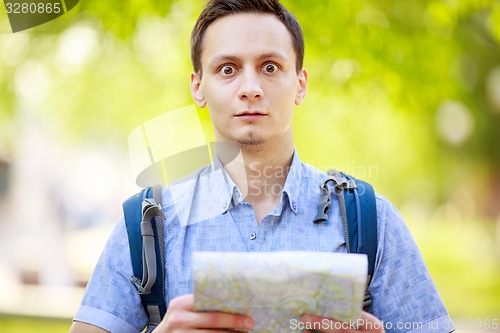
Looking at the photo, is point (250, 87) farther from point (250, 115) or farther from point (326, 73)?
point (326, 73)

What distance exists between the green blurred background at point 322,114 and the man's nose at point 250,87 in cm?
306

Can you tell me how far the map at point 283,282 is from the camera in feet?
5.61

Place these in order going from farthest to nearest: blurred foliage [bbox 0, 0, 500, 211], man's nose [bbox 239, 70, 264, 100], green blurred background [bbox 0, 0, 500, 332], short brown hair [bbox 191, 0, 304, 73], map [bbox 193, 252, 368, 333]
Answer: green blurred background [bbox 0, 0, 500, 332] → blurred foliage [bbox 0, 0, 500, 211] → short brown hair [bbox 191, 0, 304, 73] → man's nose [bbox 239, 70, 264, 100] → map [bbox 193, 252, 368, 333]

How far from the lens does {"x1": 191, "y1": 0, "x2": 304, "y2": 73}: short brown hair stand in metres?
2.34

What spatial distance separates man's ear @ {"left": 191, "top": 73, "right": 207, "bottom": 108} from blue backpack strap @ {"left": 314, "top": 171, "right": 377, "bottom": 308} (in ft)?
1.77

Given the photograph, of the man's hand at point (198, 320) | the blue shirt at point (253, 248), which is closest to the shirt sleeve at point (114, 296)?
the blue shirt at point (253, 248)

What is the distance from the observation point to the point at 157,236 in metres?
2.09

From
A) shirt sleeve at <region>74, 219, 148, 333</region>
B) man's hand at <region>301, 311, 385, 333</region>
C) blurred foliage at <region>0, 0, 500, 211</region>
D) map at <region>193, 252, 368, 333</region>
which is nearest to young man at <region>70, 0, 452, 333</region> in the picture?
shirt sleeve at <region>74, 219, 148, 333</region>

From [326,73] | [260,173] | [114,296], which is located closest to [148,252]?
[114,296]

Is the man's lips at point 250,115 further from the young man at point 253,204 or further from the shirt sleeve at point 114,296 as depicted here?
the shirt sleeve at point 114,296

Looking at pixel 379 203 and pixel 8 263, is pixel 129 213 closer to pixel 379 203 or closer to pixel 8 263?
pixel 379 203

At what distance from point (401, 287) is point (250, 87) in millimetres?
784

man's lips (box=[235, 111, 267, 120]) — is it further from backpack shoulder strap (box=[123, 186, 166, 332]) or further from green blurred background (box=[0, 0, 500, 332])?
green blurred background (box=[0, 0, 500, 332])

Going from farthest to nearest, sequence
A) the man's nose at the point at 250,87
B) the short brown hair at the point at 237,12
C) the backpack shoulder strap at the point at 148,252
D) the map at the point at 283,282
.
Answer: the short brown hair at the point at 237,12 → the man's nose at the point at 250,87 → the backpack shoulder strap at the point at 148,252 → the map at the point at 283,282
